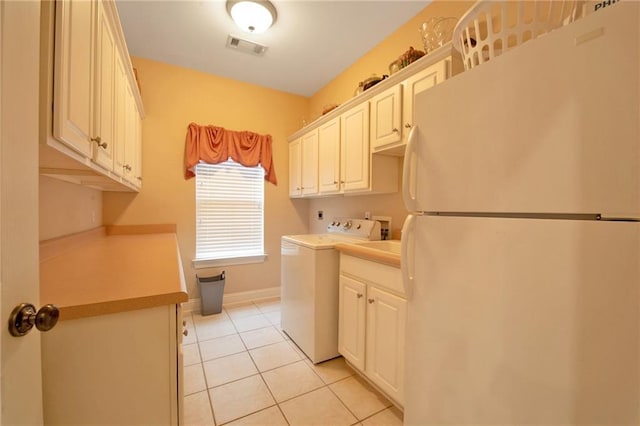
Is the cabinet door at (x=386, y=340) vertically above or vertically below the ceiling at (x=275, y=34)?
below

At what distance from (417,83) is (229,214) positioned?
2532mm

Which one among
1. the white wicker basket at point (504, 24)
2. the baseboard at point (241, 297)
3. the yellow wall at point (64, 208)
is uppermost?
the white wicker basket at point (504, 24)

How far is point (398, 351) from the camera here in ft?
4.80

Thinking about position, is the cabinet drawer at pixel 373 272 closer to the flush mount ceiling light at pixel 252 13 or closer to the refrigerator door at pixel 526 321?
the refrigerator door at pixel 526 321

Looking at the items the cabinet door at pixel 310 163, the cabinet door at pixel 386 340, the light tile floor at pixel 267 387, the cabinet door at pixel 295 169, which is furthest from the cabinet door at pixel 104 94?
the cabinet door at pixel 295 169

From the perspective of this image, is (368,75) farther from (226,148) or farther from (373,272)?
(373,272)

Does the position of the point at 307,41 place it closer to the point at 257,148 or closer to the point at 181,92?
the point at 257,148

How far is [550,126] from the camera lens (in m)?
0.70

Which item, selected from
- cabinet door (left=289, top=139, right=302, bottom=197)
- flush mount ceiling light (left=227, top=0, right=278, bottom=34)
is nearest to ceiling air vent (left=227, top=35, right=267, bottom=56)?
flush mount ceiling light (left=227, top=0, right=278, bottom=34)

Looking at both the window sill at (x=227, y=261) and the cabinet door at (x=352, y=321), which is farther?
the window sill at (x=227, y=261)

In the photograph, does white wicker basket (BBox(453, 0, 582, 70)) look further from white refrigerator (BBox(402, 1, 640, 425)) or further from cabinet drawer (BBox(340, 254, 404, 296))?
cabinet drawer (BBox(340, 254, 404, 296))

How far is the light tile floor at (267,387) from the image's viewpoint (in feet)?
4.98

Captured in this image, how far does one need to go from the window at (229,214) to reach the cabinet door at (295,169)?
0.38 metres

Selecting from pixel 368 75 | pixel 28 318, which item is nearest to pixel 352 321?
pixel 28 318
